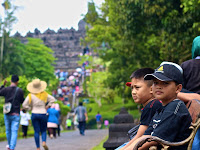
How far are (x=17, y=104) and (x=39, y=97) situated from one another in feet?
2.44

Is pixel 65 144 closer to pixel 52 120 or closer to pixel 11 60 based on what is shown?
pixel 52 120

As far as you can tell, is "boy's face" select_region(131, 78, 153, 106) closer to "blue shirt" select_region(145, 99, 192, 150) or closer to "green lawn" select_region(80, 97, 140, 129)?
"blue shirt" select_region(145, 99, 192, 150)

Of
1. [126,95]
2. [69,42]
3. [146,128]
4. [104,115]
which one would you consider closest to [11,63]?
[104,115]

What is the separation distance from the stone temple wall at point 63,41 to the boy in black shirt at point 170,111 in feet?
438

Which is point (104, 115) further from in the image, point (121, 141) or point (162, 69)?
point (162, 69)

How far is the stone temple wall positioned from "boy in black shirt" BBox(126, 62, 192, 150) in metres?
133

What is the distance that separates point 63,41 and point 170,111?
481 ft

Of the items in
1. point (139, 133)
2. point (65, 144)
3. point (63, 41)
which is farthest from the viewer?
point (63, 41)

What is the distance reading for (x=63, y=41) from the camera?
149m

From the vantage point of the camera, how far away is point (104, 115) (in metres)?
61.9

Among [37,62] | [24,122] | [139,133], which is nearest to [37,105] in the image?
[139,133]

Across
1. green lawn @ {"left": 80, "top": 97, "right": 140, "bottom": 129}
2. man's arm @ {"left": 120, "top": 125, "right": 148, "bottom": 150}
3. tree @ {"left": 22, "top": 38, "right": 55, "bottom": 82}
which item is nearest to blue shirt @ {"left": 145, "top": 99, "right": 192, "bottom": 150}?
man's arm @ {"left": 120, "top": 125, "right": 148, "bottom": 150}

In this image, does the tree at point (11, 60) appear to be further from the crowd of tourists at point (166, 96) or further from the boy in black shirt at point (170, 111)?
the boy in black shirt at point (170, 111)

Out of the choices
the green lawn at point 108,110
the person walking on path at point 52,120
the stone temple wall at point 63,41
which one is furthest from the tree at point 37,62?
the stone temple wall at point 63,41
